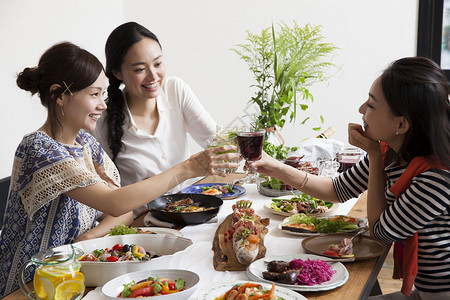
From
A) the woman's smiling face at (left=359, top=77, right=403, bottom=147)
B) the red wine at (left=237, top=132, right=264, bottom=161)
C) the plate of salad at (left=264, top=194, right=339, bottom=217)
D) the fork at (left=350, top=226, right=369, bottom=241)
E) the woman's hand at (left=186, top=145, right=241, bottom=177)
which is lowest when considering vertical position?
the plate of salad at (left=264, top=194, right=339, bottom=217)

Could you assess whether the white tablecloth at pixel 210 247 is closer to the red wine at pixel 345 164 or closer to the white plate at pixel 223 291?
the white plate at pixel 223 291

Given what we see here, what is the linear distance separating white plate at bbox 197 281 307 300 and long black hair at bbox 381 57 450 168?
70 cm

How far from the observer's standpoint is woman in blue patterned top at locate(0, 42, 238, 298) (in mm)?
1858

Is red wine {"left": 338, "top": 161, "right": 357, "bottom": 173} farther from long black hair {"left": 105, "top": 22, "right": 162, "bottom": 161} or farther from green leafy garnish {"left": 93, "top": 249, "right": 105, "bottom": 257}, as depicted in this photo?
green leafy garnish {"left": 93, "top": 249, "right": 105, "bottom": 257}

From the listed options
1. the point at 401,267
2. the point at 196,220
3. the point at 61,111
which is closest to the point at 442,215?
the point at 401,267

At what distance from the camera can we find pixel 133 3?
5312 mm

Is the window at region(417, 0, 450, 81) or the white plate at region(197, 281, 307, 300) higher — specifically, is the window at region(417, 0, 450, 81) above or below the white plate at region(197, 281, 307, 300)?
above

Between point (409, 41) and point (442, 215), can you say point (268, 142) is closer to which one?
point (442, 215)

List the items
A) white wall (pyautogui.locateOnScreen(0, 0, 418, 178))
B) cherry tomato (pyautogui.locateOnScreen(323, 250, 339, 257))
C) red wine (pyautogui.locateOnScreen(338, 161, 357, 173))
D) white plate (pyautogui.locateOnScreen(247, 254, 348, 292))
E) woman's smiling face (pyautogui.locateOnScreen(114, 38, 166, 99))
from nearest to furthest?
1. white plate (pyautogui.locateOnScreen(247, 254, 348, 292))
2. cherry tomato (pyautogui.locateOnScreen(323, 250, 339, 257))
3. woman's smiling face (pyautogui.locateOnScreen(114, 38, 166, 99))
4. red wine (pyautogui.locateOnScreen(338, 161, 357, 173))
5. white wall (pyautogui.locateOnScreen(0, 0, 418, 178))

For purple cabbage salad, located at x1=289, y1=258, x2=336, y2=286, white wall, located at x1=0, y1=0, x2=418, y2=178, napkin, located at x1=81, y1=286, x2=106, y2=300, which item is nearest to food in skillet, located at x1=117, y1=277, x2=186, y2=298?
napkin, located at x1=81, y1=286, x2=106, y2=300

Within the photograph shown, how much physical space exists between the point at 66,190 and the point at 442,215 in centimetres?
128

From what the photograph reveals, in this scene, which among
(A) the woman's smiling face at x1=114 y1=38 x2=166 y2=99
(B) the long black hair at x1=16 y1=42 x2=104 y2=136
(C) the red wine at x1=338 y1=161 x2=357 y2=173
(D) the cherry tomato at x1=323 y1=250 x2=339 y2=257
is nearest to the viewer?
(D) the cherry tomato at x1=323 y1=250 x2=339 y2=257

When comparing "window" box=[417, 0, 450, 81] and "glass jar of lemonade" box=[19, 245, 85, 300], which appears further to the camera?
"window" box=[417, 0, 450, 81]

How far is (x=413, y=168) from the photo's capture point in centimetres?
171
